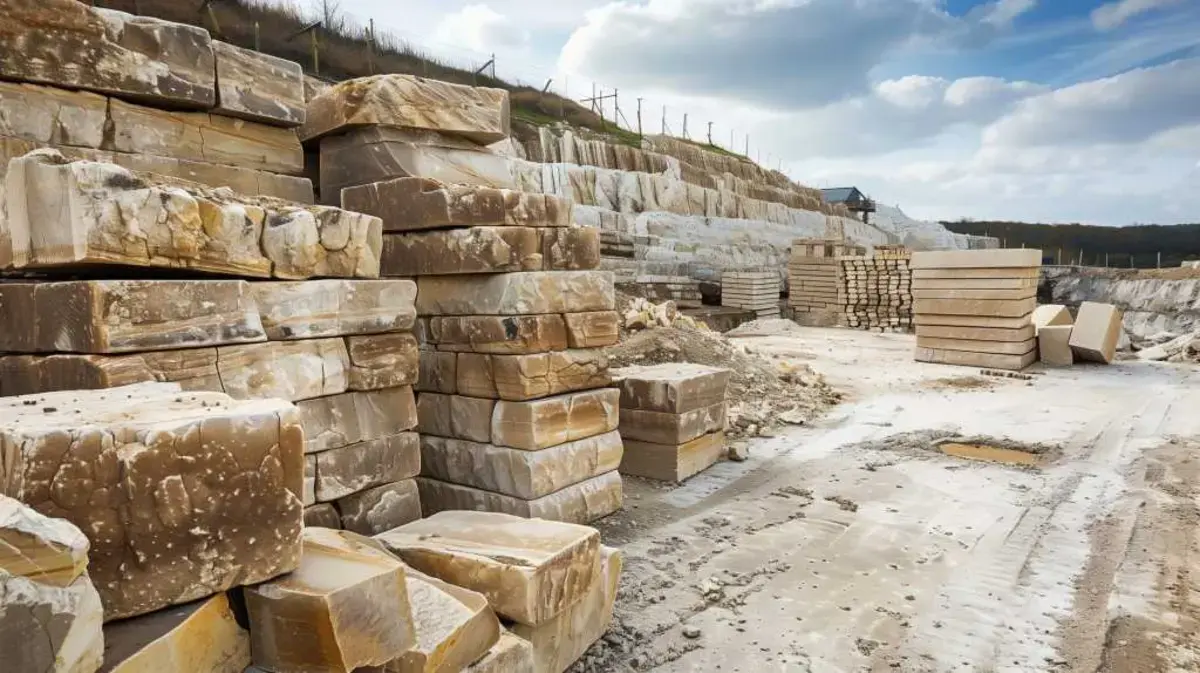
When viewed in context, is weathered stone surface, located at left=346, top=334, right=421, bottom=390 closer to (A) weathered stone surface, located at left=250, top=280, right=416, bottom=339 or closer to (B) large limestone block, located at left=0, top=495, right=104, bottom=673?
(A) weathered stone surface, located at left=250, top=280, right=416, bottom=339

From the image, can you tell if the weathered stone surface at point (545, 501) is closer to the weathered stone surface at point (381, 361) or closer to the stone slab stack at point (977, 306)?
the weathered stone surface at point (381, 361)

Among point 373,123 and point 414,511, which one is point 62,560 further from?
point 373,123

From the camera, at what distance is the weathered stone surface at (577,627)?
9.55 ft

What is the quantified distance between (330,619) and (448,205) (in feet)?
9.90

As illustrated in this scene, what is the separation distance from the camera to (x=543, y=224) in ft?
15.4

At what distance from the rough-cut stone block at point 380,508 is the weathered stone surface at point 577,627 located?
1304 mm

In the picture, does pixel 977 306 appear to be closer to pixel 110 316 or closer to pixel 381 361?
pixel 381 361

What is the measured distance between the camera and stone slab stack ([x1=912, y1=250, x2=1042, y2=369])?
11.6m

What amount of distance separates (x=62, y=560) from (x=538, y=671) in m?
1.88

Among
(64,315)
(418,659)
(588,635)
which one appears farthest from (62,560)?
(588,635)

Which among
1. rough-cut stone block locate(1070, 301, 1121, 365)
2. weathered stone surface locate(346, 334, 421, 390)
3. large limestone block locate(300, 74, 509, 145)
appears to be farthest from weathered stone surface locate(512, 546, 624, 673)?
rough-cut stone block locate(1070, 301, 1121, 365)

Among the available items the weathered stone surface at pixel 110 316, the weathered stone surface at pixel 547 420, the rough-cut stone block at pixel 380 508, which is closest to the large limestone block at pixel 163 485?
the weathered stone surface at pixel 110 316

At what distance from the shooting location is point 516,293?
449cm

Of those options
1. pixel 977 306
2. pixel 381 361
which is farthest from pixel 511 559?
pixel 977 306
